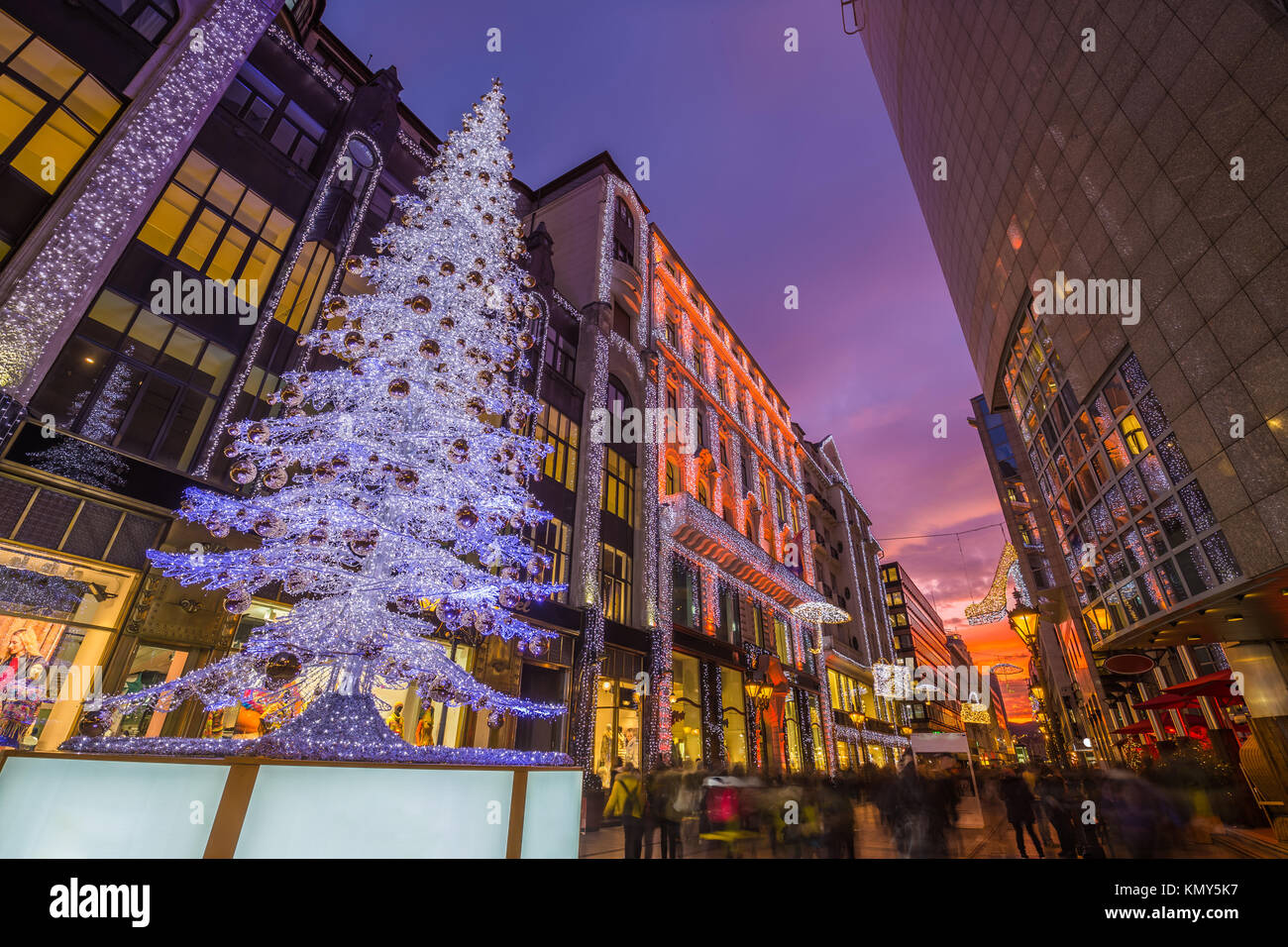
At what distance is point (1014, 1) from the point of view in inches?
682

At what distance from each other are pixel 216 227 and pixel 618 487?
15152 millimetres

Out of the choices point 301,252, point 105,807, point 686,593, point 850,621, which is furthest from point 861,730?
→ point 105,807

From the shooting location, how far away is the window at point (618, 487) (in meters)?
22.1

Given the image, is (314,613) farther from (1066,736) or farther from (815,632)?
(1066,736)

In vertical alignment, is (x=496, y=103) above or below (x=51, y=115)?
above

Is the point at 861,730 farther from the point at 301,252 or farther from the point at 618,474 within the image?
the point at 301,252

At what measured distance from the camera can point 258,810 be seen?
2.93 meters

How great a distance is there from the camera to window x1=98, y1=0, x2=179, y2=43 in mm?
11648

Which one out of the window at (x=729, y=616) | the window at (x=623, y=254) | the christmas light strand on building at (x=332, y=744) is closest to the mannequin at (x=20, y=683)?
the christmas light strand on building at (x=332, y=744)

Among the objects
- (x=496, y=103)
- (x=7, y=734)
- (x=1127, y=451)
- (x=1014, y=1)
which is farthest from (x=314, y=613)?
(x=1014, y=1)

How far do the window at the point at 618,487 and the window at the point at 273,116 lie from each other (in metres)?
13.6

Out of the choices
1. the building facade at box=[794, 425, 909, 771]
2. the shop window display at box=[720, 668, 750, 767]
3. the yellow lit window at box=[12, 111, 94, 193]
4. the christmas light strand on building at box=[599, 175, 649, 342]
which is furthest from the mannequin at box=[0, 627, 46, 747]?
the building facade at box=[794, 425, 909, 771]

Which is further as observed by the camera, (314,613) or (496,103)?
(496,103)
